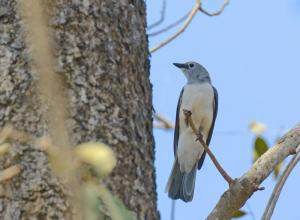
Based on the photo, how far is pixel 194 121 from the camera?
529 cm

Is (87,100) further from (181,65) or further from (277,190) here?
(181,65)

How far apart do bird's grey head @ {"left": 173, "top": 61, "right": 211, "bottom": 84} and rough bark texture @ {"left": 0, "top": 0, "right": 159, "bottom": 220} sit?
3.20 meters

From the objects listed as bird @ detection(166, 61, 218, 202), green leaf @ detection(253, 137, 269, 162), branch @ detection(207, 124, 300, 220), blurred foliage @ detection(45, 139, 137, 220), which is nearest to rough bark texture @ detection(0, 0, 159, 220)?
branch @ detection(207, 124, 300, 220)

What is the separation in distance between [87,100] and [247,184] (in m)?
0.59

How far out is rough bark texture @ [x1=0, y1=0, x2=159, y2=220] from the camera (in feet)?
6.89

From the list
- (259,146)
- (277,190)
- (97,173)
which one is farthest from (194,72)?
(97,173)

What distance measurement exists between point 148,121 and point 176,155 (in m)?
2.80

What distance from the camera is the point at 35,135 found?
2168 millimetres

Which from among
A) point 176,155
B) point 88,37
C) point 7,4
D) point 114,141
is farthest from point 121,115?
point 176,155

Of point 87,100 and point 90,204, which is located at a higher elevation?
point 90,204

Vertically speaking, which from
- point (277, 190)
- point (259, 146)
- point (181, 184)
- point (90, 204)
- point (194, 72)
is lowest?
point (181, 184)

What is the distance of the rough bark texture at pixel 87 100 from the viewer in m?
2.10

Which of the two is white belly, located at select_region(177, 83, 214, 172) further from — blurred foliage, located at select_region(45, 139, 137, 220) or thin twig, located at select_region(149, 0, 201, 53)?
blurred foliage, located at select_region(45, 139, 137, 220)

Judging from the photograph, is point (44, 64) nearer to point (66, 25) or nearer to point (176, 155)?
point (66, 25)
